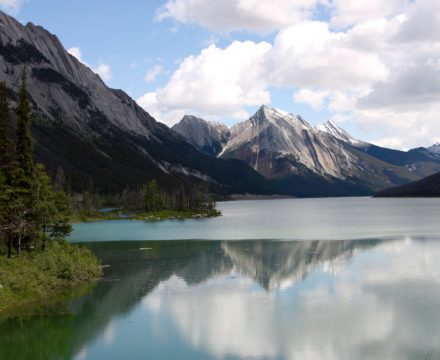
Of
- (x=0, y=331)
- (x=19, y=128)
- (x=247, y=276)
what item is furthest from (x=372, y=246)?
(x=0, y=331)

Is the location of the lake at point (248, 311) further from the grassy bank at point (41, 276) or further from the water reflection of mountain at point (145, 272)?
the grassy bank at point (41, 276)

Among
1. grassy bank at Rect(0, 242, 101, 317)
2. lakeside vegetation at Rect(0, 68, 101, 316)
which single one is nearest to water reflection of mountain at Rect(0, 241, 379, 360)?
grassy bank at Rect(0, 242, 101, 317)

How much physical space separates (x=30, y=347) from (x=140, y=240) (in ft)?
259

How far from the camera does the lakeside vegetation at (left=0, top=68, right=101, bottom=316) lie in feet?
178

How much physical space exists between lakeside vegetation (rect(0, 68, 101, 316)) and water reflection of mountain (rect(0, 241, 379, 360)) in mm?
4176

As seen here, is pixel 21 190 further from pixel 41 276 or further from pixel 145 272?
pixel 145 272

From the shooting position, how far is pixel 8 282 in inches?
2096

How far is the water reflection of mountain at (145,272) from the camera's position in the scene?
42356 millimetres

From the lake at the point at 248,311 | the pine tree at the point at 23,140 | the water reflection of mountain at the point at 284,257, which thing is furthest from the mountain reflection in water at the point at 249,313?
the pine tree at the point at 23,140

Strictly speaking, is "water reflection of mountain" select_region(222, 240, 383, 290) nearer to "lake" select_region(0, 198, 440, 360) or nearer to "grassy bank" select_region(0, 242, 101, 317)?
"lake" select_region(0, 198, 440, 360)

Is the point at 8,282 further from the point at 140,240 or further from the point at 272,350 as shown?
the point at 140,240

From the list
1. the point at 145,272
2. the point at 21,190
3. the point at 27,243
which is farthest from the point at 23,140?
the point at 145,272

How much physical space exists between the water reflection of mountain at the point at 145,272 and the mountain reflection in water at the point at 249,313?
0.16m

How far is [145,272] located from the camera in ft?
236
